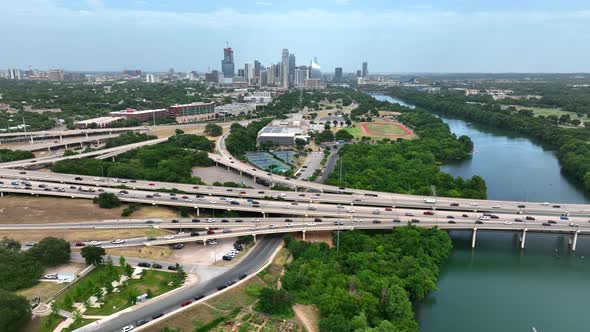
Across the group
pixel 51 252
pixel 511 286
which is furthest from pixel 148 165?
pixel 511 286

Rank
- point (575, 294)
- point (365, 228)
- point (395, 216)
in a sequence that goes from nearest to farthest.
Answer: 1. point (575, 294)
2. point (365, 228)
3. point (395, 216)

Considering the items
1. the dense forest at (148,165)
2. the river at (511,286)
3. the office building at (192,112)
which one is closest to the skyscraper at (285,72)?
the office building at (192,112)

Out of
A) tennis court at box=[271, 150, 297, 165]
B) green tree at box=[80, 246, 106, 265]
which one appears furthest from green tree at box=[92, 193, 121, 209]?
tennis court at box=[271, 150, 297, 165]

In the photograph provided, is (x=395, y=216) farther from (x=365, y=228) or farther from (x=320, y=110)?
(x=320, y=110)

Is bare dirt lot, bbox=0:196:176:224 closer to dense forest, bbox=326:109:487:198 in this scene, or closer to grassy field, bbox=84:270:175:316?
grassy field, bbox=84:270:175:316

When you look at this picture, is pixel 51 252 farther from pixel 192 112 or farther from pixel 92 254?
pixel 192 112

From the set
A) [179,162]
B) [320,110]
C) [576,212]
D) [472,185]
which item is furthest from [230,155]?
[320,110]
